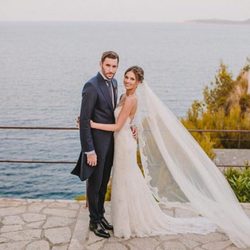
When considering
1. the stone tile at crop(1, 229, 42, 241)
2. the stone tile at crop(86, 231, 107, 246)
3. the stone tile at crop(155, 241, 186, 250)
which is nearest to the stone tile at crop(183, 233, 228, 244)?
the stone tile at crop(155, 241, 186, 250)

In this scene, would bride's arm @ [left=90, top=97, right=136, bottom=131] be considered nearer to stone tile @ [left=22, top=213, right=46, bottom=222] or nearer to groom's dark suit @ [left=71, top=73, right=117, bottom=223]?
groom's dark suit @ [left=71, top=73, right=117, bottom=223]

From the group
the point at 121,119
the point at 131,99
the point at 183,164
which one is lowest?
the point at 183,164

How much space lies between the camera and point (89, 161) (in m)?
3.95

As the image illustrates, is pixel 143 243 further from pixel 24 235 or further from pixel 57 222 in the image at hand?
pixel 24 235

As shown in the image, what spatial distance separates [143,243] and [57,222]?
1.06m

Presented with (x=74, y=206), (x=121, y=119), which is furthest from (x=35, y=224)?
(x=121, y=119)

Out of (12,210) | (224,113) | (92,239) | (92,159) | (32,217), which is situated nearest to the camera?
(92,159)

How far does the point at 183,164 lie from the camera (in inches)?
171

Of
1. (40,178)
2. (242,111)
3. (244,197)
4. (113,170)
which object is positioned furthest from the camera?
(40,178)

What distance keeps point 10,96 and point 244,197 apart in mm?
41142

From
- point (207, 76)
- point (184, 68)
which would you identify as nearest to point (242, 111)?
point (207, 76)

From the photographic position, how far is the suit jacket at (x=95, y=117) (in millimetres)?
3820

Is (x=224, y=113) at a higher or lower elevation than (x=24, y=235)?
higher

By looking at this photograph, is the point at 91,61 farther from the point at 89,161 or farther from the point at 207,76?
the point at 89,161
